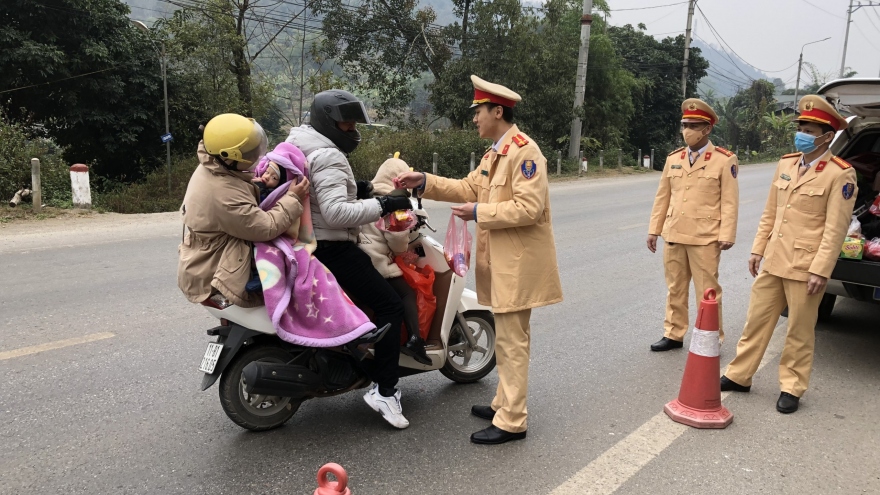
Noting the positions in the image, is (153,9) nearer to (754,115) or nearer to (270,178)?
(270,178)

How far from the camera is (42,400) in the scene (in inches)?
148

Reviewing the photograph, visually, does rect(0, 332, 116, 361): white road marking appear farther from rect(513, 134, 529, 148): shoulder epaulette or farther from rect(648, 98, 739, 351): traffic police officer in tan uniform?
rect(648, 98, 739, 351): traffic police officer in tan uniform

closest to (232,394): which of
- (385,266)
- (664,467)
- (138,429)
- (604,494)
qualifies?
(138,429)

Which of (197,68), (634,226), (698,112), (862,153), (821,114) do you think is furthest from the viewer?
(197,68)

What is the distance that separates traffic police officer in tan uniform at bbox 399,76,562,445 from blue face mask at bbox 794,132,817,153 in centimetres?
183

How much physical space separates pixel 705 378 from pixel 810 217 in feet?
4.15

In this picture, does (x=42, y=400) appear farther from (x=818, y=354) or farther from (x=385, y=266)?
(x=818, y=354)

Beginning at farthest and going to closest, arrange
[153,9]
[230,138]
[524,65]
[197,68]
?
[153,9] → [524,65] → [197,68] → [230,138]

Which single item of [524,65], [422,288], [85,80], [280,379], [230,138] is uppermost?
[524,65]

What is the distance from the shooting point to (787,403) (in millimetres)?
4020

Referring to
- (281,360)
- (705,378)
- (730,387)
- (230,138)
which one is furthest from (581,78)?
(230,138)

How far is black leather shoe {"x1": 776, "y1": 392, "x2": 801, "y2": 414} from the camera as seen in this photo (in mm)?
3986

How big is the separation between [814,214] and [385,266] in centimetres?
270

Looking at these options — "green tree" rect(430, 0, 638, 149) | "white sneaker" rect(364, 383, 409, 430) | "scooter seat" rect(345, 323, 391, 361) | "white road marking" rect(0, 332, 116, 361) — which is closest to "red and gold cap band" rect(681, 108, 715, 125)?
"scooter seat" rect(345, 323, 391, 361)
